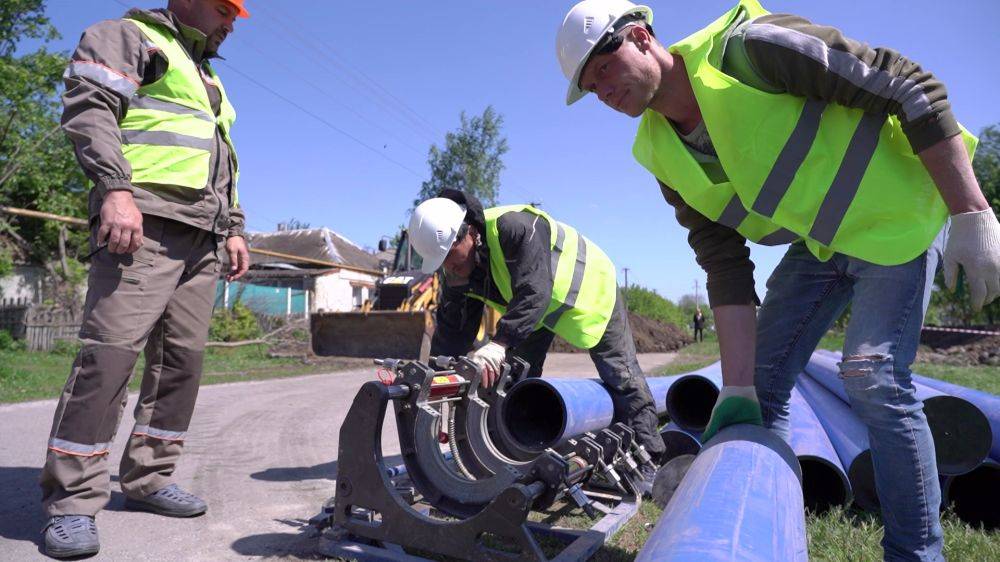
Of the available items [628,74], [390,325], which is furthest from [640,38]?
[390,325]

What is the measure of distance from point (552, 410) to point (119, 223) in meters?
2.32

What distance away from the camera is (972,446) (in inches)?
115

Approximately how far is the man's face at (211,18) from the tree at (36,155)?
1537cm

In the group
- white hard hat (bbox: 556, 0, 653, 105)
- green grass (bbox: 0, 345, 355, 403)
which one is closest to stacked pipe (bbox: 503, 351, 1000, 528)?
white hard hat (bbox: 556, 0, 653, 105)

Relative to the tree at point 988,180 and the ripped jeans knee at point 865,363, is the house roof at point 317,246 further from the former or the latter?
the ripped jeans knee at point 865,363

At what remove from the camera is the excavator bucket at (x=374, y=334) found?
12.0 metres

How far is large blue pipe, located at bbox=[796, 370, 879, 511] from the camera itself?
120 inches

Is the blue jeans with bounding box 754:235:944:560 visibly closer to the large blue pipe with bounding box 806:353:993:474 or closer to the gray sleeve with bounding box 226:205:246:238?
the large blue pipe with bounding box 806:353:993:474

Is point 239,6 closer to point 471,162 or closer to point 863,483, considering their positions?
point 863,483

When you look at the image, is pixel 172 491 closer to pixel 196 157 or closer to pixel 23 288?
pixel 196 157

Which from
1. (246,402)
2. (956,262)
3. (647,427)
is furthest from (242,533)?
(246,402)

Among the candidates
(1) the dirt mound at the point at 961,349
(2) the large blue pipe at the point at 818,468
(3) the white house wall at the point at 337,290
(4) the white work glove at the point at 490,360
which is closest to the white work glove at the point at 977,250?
(2) the large blue pipe at the point at 818,468

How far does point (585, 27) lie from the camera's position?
2152 millimetres

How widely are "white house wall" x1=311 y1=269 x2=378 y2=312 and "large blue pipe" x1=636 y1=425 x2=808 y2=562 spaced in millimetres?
29351
